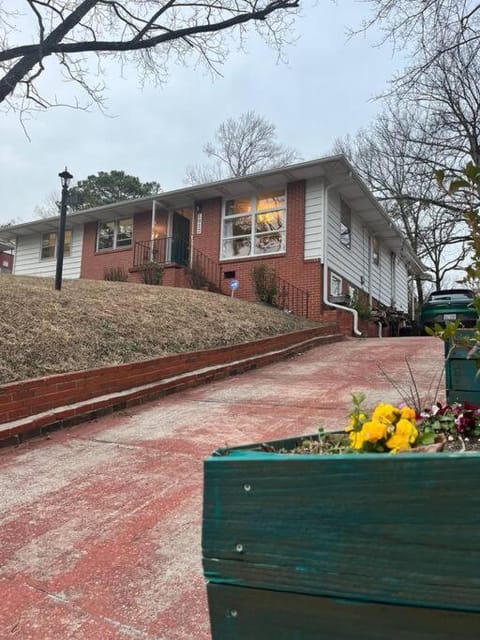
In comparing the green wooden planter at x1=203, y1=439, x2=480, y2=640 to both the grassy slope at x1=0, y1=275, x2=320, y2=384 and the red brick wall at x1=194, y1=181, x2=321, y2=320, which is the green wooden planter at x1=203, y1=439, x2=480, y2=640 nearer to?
the grassy slope at x1=0, y1=275, x2=320, y2=384

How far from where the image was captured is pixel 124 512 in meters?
2.65

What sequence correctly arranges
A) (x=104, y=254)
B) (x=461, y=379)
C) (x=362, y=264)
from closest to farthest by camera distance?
(x=461, y=379) < (x=362, y=264) < (x=104, y=254)

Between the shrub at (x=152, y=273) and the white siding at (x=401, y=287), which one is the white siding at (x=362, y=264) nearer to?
the white siding at (x=401, y=287)

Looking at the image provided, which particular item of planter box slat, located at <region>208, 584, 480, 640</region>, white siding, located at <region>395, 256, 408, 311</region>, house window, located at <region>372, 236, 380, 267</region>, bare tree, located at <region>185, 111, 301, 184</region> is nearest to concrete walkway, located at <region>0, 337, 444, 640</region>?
planter box slat, located at <region>208, 584, 480, 640</region>

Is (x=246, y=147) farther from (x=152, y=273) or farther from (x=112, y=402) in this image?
(x=112, y=402)

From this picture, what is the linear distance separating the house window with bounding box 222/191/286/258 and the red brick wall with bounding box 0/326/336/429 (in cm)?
594

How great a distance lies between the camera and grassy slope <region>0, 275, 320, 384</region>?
5.25 metres

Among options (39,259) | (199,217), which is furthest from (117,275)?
(39,259)

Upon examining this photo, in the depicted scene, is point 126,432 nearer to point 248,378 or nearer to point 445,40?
point 248,378

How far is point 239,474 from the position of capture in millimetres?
987

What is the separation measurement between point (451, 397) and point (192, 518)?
2.10m

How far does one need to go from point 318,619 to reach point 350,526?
200mm

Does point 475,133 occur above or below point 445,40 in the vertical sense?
above

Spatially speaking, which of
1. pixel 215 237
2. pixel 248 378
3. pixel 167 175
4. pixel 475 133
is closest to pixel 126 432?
pixel 248 378
